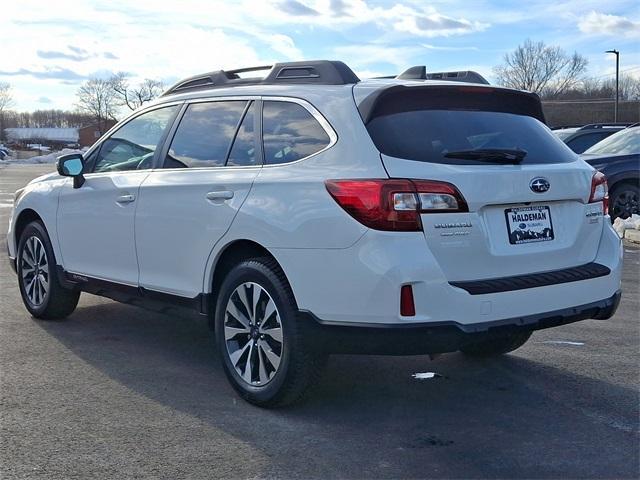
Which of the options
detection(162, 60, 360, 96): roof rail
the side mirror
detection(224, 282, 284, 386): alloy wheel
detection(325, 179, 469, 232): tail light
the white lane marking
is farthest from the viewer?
the side mirror

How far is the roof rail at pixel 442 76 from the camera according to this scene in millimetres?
4715

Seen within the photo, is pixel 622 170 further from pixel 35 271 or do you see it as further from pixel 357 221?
pixel 357 221

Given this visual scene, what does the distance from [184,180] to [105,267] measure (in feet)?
3.84

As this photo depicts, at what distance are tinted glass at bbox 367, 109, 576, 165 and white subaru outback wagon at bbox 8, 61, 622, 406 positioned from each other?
1 centimetres

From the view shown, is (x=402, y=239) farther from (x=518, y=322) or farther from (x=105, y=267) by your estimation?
(x=105, y=267)

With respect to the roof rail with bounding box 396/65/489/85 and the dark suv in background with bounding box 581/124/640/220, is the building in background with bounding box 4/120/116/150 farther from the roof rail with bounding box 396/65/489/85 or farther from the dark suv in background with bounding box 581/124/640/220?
the roof rail with bounding box 396/65/489/85

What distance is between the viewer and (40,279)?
251 inches

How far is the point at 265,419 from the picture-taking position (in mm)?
4141

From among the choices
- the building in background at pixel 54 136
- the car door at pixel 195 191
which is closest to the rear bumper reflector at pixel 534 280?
the car door at pixel 195 191

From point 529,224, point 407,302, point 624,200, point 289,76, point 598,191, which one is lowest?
point 624,200

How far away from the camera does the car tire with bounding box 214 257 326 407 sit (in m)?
4.02

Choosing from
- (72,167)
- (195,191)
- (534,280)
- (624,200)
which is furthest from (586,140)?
(195,191)

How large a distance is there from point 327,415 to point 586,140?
12.6 m

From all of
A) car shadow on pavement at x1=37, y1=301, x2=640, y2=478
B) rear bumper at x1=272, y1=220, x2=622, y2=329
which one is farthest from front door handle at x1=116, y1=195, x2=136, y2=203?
rear bumper at x1=272, y1=220, x2=622, y2=329
